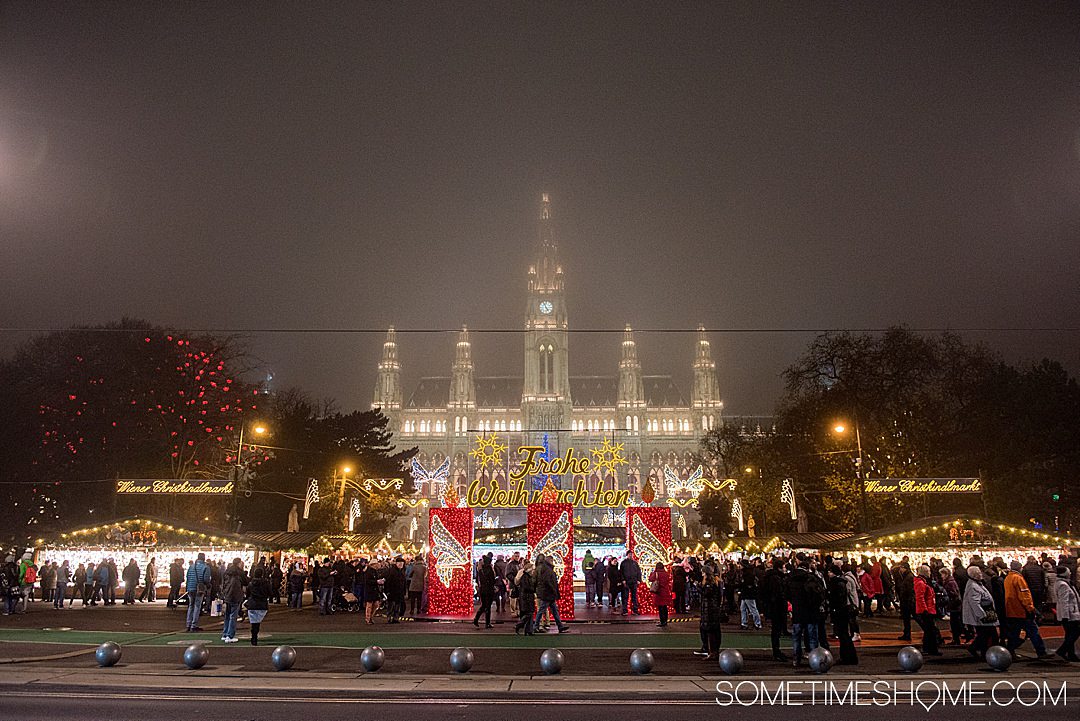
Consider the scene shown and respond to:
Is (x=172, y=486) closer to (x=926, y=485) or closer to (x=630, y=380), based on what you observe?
(x=926, y=485)

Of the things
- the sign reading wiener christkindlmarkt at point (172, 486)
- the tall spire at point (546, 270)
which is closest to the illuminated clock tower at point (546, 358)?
the tall spire at point (546, 270)

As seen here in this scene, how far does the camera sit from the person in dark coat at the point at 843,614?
10969 mm

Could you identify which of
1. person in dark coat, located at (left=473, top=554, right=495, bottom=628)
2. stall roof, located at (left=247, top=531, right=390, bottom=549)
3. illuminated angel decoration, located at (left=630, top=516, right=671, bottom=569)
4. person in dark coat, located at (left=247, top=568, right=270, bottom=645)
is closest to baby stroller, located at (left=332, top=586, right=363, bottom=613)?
person in dark coat, located at (left=473, top=554, right=495, bottom=628)

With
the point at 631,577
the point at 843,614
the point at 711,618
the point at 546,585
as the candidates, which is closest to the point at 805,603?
the point at 843,614

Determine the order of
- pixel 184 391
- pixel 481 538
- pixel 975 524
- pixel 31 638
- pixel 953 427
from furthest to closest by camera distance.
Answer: pixel 481 538 < pixel 953 427 < pixel 184 391 < pixel 975 524 < pixel 31 638

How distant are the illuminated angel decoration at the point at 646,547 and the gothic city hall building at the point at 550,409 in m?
83.0

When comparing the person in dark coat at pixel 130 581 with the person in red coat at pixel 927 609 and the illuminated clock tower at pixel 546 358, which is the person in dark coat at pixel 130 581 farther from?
the illuminated clock tower at pixel 546 358

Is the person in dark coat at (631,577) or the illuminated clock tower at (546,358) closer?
the person in dark coat at (631,577)

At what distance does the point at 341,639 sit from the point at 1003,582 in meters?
12.4

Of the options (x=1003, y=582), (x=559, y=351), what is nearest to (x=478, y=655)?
(x=1003, y=582)

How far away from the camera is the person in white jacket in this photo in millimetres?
10828

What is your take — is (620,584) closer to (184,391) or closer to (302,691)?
(302,691)

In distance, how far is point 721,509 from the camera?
60219 mm

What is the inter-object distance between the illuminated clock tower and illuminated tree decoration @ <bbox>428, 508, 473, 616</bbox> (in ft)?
266
